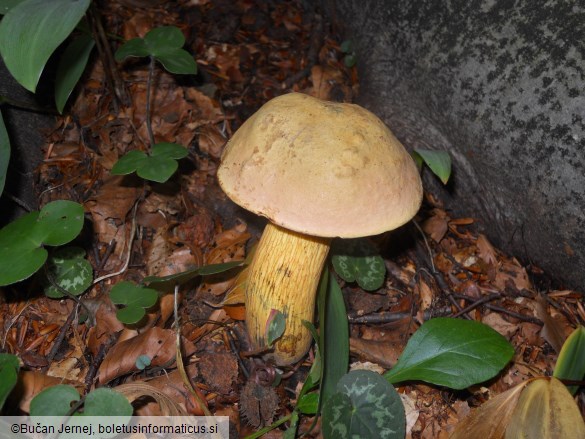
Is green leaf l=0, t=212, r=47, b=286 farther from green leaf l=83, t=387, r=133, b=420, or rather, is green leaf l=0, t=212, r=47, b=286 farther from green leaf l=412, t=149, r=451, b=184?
green leaf l=412, t=149, r=451, b=184

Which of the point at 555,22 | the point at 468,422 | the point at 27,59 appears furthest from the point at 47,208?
the point at 555,22

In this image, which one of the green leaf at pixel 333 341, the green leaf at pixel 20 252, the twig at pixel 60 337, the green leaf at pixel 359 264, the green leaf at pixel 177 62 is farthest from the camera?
the green leaf at pixel 177 62

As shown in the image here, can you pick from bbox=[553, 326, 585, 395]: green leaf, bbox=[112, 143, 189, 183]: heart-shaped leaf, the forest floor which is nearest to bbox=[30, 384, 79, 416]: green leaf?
the forest floor

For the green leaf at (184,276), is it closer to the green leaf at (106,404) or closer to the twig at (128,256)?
the twig at (128,256)

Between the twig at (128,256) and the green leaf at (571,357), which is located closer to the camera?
the green leaf at (571,357)

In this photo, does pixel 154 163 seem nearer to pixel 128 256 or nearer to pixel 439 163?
pixel 128 256

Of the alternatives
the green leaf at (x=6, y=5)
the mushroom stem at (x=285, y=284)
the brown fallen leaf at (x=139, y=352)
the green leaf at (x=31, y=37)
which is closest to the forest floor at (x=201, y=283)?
Answer: the brown fallen leaf at (x=139, y=352)

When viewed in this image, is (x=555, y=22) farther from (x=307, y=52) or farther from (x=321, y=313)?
(x=307, y=52)

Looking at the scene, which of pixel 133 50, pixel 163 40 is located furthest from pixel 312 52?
pixel 133 50
